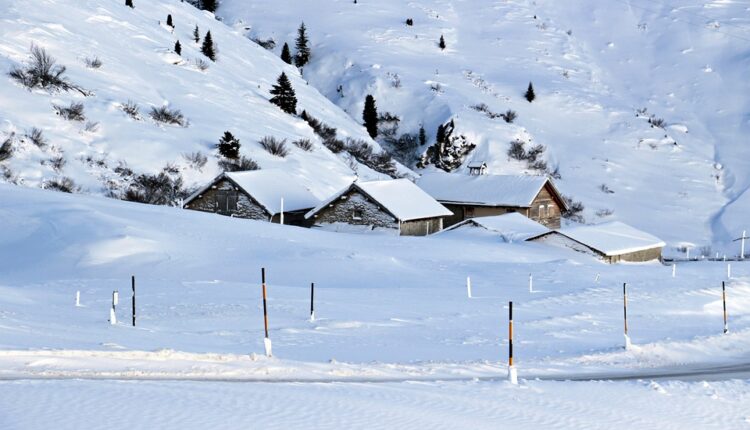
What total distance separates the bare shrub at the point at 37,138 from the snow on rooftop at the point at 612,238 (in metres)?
29.9

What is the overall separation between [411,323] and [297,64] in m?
76.5

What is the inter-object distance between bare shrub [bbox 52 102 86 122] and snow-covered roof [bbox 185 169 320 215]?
1166 centimetres

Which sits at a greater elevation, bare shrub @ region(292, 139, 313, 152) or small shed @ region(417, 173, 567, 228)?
bare shrub @ region(292, 139, 313, 152)

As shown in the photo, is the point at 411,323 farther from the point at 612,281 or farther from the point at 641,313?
the point at 612,281

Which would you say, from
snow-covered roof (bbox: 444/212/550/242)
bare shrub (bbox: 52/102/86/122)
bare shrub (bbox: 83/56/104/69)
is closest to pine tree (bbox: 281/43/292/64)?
bare shrub (bbox: 83/56/104/69)

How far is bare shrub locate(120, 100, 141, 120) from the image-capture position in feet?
212

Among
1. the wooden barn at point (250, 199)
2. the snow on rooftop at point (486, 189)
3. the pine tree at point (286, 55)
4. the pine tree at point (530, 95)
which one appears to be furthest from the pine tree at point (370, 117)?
the wooden barn at point (250, 199)

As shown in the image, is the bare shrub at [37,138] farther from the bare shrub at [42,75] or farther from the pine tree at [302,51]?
the pine tree at [302,51]

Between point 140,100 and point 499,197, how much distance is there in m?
25.7

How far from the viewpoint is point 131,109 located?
65062mm

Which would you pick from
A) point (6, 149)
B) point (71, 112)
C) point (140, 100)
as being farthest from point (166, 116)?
point (6, 149)

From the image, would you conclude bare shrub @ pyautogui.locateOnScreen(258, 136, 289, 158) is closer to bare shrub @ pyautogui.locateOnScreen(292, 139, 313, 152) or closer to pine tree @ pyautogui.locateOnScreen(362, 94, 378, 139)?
bare shrub @ pyautogui.locateOnScreen(292, 139, 313, 152)

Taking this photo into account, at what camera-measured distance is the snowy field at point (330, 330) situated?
40.8 ft

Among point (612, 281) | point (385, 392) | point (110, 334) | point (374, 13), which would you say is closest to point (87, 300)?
point (110, 334)
